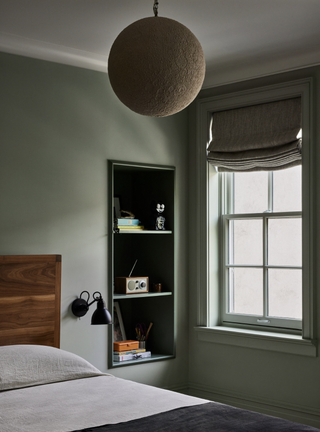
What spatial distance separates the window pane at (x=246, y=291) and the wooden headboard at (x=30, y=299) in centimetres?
140

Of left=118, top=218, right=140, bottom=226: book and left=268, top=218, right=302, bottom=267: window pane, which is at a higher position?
left=118, top=218, right=140, bottom=226: book

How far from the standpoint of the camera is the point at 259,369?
3875 mm

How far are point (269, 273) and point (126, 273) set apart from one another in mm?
1209

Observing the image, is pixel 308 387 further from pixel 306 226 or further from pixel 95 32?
pixel 95 32

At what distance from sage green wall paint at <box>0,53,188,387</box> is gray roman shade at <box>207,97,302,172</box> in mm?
509

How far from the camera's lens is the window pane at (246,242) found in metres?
4.10

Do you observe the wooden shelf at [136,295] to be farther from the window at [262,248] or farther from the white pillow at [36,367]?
the white pillow at [36,367]

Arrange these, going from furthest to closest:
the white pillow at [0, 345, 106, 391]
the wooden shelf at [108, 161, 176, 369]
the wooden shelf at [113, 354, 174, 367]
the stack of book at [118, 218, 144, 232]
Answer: the wooden shelf at [108, 161, 176, 369] → the stack of book at [118, 218, 144, 232] → the wooden shelf at [113, 354, 174, 367] → the white pillow at [0, 345, 106, 391]

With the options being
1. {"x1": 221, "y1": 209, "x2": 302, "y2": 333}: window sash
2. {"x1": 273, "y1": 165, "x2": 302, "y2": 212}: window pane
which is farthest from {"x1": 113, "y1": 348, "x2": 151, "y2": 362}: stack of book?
{"x1": 273, "y1": 165, "x2": 302, "y2": 212}: window pane

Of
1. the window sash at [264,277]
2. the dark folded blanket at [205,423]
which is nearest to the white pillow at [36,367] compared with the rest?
the dark folded blanket at [205,423]

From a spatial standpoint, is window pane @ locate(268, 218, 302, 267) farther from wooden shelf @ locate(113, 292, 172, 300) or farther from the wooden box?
the wooden box

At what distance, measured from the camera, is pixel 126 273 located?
14.9 ft

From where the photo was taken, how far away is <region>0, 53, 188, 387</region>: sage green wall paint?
346cm

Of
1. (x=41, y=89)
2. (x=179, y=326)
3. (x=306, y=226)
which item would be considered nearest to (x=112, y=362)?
(x=179, y=326)
